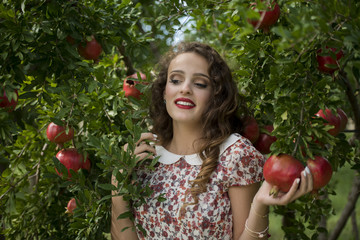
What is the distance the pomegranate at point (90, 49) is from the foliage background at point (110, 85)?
0.13ft

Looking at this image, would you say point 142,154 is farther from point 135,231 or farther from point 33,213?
point 33,213

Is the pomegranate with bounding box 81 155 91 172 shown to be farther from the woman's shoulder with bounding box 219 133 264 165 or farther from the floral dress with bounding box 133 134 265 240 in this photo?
the woman's shoulder with bounding box 219 133 264 165

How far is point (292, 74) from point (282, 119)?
0.16 metres

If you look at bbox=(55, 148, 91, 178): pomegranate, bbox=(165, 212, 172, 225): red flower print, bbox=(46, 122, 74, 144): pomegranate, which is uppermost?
bbox=(46, 122, 74, 144): pomegranate

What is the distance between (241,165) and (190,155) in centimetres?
26

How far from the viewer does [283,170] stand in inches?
48.4

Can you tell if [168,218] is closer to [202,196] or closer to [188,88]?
[202,196]

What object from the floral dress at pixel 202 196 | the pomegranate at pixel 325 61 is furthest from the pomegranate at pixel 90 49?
the pomegranate at pixel 325 61

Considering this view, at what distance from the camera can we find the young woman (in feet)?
5.66

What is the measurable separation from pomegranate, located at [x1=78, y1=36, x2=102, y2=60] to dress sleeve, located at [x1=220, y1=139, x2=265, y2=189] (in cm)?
80

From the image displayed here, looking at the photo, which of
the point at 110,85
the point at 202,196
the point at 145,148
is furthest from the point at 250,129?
the point at 110,85

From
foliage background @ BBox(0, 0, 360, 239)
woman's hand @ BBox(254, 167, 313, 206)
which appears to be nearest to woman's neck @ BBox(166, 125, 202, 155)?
foliage background @ BBox(0, 0, 360, 239)

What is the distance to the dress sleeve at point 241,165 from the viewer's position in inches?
67.7

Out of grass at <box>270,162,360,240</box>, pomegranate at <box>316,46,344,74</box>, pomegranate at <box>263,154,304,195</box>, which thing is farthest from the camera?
grass at <box>270,162,360,240</box>
